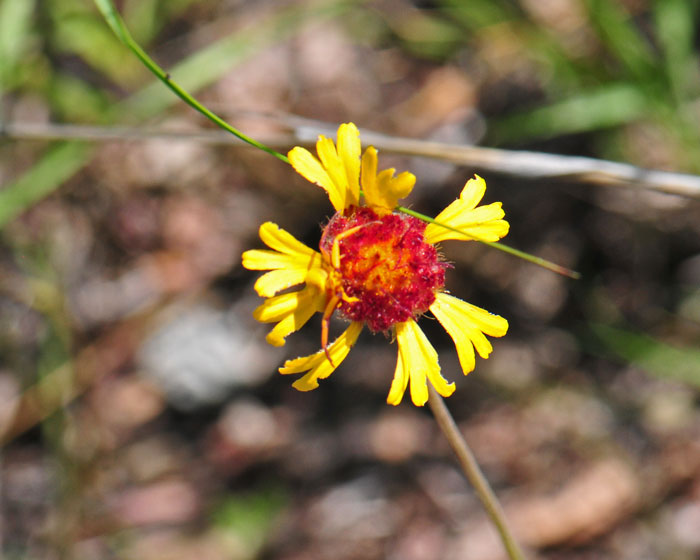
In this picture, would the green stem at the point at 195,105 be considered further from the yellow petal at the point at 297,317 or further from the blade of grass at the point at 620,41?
the blade of grass at the point at 620,41

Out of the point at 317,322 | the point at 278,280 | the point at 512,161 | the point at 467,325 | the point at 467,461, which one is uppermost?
the point at 317,322

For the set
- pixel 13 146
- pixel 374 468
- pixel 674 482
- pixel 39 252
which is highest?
Result: pixel 13 146

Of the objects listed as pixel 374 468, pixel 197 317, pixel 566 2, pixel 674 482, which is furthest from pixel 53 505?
pixel 566 2

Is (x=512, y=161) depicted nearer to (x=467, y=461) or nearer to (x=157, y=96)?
(x=467, y=461)

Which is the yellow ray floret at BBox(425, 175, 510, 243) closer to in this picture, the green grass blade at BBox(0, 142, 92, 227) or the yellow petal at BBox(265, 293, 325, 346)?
the yellow petal at BBox(265, 293, 325, 346)

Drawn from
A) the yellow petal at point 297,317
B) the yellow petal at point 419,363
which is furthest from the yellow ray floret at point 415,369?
the yellow petal at point 297,317

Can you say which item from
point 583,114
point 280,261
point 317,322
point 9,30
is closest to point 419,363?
point 280,261

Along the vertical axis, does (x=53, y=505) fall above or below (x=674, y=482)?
above

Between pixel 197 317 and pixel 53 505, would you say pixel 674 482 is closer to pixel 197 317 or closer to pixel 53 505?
pixel 197 317
